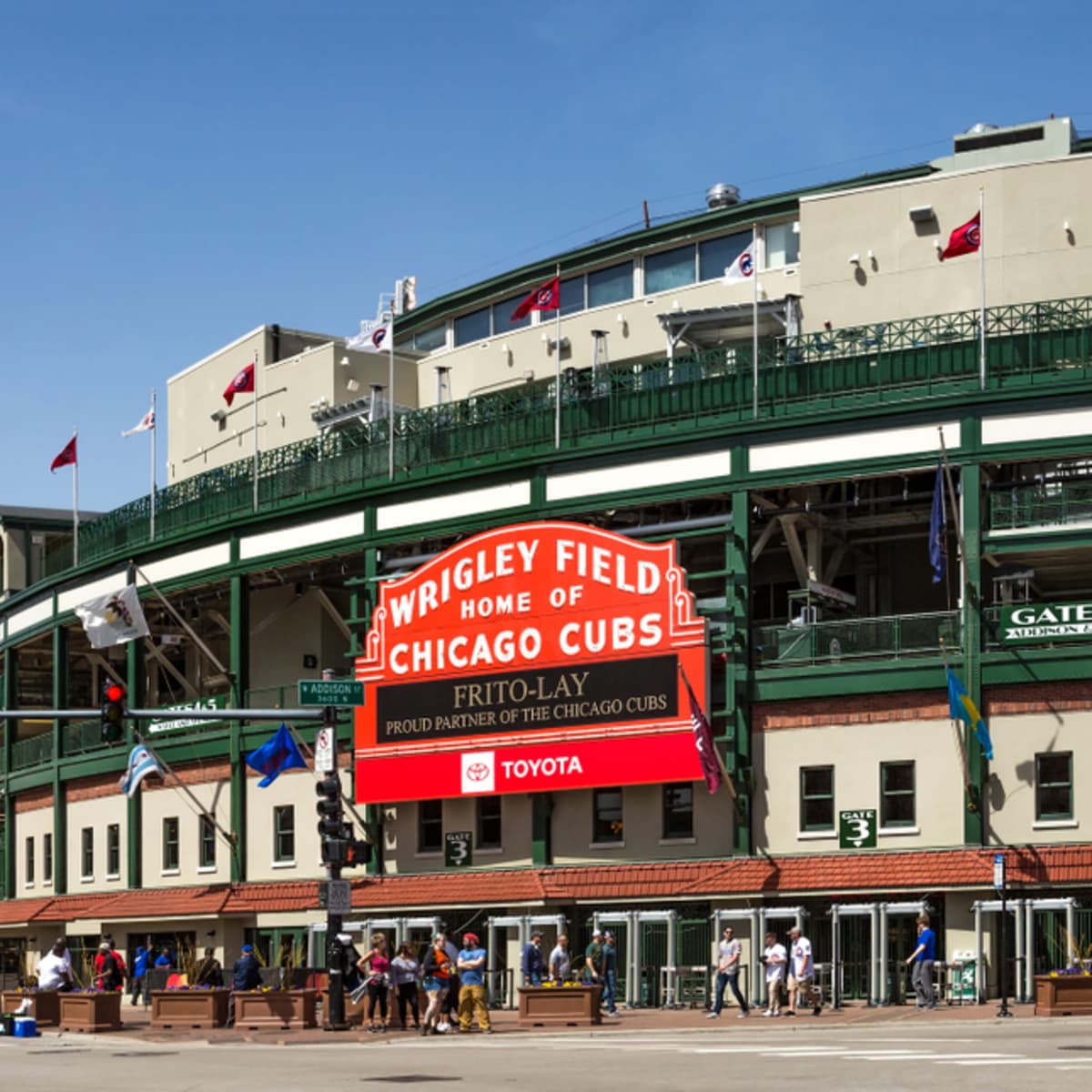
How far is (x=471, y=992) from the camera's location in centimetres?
3678

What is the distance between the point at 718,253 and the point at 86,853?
87.7 ft

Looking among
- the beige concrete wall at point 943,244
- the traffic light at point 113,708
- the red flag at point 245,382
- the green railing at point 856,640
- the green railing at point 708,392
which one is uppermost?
the beige concrete wall at point 943,244

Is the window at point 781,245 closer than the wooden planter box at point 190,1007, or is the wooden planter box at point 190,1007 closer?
the wooden planter box at point 190,1007

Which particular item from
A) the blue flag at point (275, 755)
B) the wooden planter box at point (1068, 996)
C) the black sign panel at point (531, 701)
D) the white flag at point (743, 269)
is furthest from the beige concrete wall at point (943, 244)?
the wooden planter box at point (1068, 996)

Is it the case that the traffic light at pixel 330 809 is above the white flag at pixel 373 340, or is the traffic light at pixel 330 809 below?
below

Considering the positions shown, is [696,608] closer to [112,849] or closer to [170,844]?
[170,844]

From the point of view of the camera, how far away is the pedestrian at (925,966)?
1523 inches

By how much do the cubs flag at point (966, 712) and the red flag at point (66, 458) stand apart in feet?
104

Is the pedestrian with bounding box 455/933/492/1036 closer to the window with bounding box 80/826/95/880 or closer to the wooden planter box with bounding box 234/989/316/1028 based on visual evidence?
the wooden planter box with bounding box 234/989/316/1028

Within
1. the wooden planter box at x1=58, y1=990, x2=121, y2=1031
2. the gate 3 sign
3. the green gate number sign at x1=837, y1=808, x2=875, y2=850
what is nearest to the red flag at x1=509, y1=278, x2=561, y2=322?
the gate 3 sign

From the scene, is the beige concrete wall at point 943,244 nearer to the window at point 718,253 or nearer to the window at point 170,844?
the window at point 718,253

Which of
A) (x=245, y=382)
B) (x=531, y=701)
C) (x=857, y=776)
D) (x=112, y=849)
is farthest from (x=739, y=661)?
(x=112, y=849)

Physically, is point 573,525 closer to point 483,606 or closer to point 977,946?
point 483,606

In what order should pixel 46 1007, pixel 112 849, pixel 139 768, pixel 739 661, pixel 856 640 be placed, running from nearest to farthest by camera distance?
pixel 46 1007, pixel 856 640, pixel 739 661, pixel 139 768, pixel 112 849
